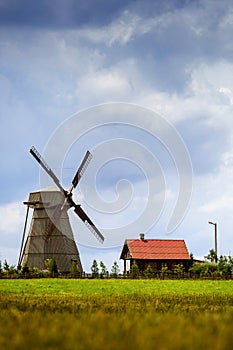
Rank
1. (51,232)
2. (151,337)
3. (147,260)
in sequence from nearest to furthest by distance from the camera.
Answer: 1. (151,337)
2. (51,232)
3. (147,260)

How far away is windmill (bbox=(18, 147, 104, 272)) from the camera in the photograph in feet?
183

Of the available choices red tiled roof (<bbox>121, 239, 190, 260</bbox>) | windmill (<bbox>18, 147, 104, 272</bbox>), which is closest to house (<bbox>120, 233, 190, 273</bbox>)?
red tiled roof (<bbox>121, 239, 190, 260</bbox>)

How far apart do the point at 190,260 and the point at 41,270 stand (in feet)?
62.1

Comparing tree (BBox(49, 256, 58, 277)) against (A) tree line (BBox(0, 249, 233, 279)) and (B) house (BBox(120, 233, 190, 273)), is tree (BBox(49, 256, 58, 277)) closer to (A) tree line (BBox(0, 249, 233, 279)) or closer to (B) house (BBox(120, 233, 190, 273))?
(A) tree line (BBox(0, 249, 233, 279))

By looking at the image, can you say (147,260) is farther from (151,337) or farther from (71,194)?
(151,337)

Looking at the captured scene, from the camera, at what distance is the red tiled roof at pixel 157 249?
65600 mm

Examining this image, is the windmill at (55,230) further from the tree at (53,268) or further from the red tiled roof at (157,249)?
the red tiled roof at (157,249)

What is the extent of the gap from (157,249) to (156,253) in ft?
2.58

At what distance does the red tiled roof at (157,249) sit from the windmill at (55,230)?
34.1 feet

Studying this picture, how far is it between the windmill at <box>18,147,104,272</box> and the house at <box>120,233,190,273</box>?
33.7ft

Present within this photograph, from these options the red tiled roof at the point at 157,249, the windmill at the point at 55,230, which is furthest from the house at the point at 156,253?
the windmill at the point at 55,230

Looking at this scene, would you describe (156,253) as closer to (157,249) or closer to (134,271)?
(157,249)

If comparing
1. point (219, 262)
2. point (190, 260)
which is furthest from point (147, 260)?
point (219, 262)

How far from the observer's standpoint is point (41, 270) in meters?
55.9
